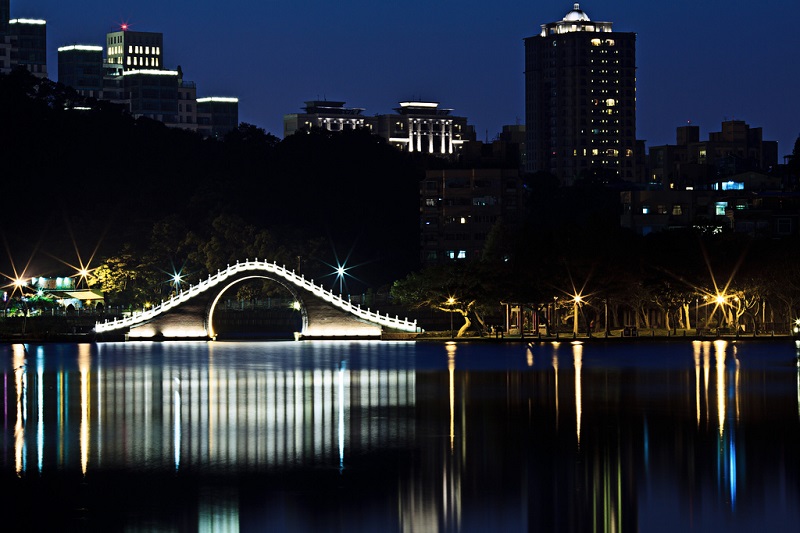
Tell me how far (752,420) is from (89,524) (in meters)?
21.7

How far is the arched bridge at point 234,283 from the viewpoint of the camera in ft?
324

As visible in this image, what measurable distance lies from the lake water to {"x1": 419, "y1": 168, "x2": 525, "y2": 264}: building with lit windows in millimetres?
85448

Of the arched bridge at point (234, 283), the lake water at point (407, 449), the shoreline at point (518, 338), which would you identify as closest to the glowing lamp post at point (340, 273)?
the arched bridge at point (234, 283)

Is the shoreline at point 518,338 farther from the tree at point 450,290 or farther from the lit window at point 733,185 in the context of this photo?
the lit window at point 733,185

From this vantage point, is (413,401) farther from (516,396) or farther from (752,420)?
(752,420)

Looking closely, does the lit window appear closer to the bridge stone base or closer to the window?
the window

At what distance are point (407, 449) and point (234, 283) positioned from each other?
208 feet

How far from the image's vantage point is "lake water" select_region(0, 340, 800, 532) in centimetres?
2948

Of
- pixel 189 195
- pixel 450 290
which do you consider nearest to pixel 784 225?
pixel 189 195

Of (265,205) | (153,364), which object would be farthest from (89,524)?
(265,205)

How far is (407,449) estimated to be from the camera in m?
38.2

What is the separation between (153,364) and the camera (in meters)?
72.6

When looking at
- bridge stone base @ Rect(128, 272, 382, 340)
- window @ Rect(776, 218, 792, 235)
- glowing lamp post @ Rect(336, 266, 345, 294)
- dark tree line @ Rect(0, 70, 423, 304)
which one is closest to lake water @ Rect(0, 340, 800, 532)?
bridge stone base @ Rect(128, 272, 382, 340)

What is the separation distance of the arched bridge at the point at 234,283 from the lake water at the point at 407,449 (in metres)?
31.6
